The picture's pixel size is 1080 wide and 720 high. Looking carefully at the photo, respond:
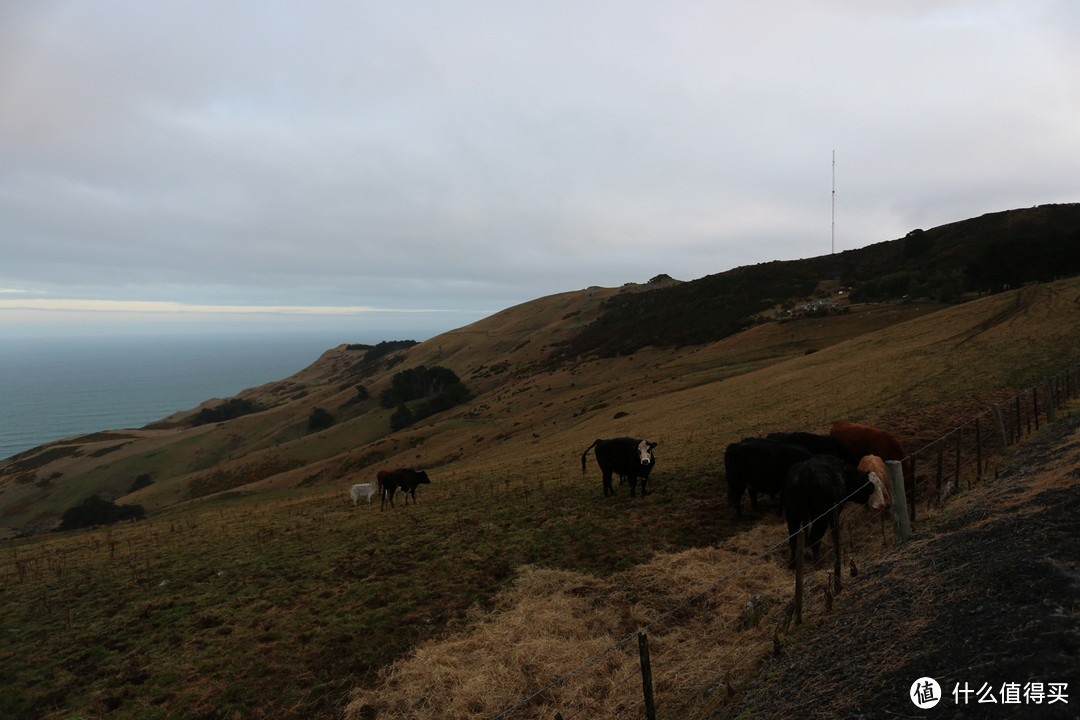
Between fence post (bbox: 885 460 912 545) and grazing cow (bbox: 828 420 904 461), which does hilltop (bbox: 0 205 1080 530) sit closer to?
grazing cow (bbox: 828 420 904 461)

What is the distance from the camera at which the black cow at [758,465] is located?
13117mm

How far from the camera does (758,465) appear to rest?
44.1 ft

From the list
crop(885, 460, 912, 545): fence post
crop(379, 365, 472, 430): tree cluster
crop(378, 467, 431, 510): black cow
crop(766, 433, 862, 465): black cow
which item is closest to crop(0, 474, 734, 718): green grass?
crop(378, 467, 431, 510): black cow

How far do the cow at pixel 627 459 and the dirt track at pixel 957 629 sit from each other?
851cm

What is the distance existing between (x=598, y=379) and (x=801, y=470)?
50.9 metres

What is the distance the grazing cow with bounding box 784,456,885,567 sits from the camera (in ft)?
33.6

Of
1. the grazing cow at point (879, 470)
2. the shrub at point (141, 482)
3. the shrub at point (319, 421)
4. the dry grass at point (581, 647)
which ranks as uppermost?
the grazing cow at point (879, 470)

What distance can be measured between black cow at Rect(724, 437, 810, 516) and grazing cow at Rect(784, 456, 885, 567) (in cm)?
194

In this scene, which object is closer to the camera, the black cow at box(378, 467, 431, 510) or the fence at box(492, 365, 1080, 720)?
the fence at box(492, 365, 1080, 720)

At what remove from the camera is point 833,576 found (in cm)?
805

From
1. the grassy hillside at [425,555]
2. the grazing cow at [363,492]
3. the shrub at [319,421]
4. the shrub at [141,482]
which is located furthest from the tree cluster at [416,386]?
the grazing cow at [363,492]

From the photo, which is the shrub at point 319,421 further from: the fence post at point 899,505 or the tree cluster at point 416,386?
the fence post at point 899,505

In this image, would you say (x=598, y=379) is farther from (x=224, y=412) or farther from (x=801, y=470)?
(x=224, y=412)

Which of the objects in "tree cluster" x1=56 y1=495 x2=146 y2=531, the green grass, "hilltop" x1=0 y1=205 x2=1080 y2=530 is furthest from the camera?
"tree cluster" x1=56 y1=495 x2=146 y2=531
